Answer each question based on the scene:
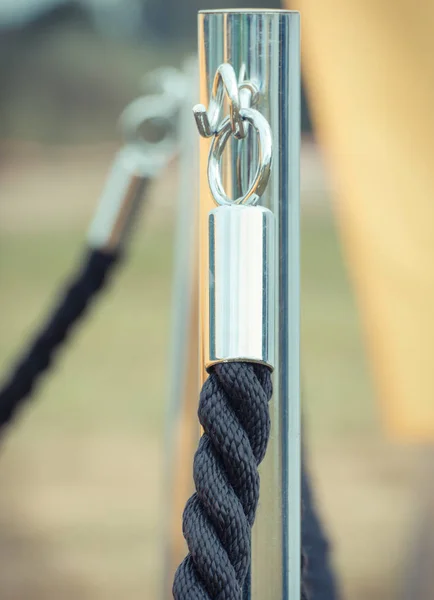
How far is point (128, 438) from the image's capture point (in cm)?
251

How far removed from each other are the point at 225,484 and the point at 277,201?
13cm

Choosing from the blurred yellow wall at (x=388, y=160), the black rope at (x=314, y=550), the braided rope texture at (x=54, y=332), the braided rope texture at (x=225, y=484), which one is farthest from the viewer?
the blurred yellow wall at (x=388, y=160)

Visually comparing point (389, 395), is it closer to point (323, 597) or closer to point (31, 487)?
point (323, 597)

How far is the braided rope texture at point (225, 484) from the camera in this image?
369mm

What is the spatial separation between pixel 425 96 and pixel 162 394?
193 centimetres

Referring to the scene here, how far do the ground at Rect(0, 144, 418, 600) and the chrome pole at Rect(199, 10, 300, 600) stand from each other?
1.61ft

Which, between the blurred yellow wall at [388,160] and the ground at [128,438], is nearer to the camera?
the blurred yellow wall at [388,160]

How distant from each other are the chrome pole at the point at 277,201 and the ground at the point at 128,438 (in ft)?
1.61

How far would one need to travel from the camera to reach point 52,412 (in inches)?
104

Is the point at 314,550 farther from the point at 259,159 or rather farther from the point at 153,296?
the point at 153,296

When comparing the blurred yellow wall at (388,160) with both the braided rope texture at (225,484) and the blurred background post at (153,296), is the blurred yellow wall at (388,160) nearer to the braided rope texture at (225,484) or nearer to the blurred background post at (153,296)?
the blurred background post at (153,296)

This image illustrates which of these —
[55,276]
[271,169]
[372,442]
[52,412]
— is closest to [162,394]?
[52,412]

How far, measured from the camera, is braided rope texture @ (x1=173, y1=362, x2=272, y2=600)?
1.21ft

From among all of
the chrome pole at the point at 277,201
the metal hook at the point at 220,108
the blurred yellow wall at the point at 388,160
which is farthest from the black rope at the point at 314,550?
the blurred yellow wall at the point at 388,160
